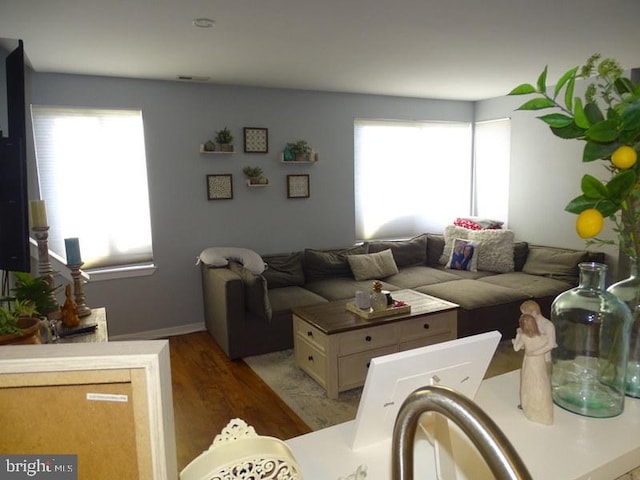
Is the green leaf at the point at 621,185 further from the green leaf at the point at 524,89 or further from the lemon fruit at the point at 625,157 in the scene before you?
the green leaf at the point at 524,89

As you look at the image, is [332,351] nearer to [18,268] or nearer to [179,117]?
[18,268]

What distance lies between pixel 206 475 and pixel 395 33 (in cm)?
286

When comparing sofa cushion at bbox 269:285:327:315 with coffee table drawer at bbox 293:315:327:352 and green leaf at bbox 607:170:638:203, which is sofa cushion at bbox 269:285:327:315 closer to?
coffee table drawer at bbox 293:315:327:352

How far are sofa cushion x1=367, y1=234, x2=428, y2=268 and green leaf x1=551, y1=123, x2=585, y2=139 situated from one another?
3.93m

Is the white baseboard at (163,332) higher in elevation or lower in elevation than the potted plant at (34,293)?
lower

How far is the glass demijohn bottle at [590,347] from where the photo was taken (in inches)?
40.0

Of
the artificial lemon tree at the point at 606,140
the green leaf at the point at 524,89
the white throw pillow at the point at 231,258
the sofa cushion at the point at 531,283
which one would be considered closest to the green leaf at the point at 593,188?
the artificial lemon tree at the point at 606,140

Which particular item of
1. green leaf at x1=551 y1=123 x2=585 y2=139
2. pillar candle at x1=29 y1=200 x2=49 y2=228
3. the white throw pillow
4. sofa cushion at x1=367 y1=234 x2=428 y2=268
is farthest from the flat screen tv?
sofa cushion at x1=367 y1=234 x2=428 y2=268

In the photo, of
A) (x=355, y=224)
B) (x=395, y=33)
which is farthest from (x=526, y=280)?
(x=395, y=33)

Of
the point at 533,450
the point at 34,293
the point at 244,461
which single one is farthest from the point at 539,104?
the point at 34,293

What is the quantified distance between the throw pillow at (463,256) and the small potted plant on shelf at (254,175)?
224 centimetres

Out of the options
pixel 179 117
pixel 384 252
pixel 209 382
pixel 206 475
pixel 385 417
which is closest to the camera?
pixel 206 475

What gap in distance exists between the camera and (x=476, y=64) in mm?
3725

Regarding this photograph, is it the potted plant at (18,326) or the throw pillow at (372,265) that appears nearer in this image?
the potted plant at (18,326)
